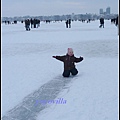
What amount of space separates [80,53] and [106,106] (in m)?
5.99

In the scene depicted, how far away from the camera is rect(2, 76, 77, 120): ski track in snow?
4438mm

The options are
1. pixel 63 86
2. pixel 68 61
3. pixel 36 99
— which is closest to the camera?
pixel 36 99

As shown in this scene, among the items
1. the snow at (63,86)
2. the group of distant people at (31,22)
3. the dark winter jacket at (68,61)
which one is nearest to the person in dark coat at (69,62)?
the dark winter jacket at (68,61)

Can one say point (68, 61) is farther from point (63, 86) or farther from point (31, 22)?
point (31, 22)

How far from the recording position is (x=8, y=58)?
991 cm

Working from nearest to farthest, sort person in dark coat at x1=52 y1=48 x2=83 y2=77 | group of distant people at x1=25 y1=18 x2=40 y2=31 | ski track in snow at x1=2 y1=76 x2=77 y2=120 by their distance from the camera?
ski track in snow at x1=2 y1=76 x2=77 y2=120 < person in dark coat at x1=52 y1=48 x2=83 y2=77 < group of distant people at x1=25 y1=18 x2=40 y2=31

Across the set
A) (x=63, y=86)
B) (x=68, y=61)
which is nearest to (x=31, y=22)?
(x=68, y=61)

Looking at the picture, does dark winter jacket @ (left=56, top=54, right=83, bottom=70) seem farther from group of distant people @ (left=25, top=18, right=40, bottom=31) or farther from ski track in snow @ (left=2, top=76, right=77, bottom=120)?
group of distant people @ (left=25, top=18, right=40, bottom=31)

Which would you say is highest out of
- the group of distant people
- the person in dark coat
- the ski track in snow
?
the group of distant people

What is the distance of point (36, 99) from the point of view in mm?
5215

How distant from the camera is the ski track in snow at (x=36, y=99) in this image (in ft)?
14.6

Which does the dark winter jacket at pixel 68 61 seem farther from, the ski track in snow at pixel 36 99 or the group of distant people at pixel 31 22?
the group of distant people at pixel 31 22

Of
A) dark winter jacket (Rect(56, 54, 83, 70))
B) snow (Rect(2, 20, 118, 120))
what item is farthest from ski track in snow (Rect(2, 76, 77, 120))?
dark winter jacket (Rect(56, 54, 83, 70))

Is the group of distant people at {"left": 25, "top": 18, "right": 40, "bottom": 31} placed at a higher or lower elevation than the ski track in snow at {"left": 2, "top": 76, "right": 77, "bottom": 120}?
higher
